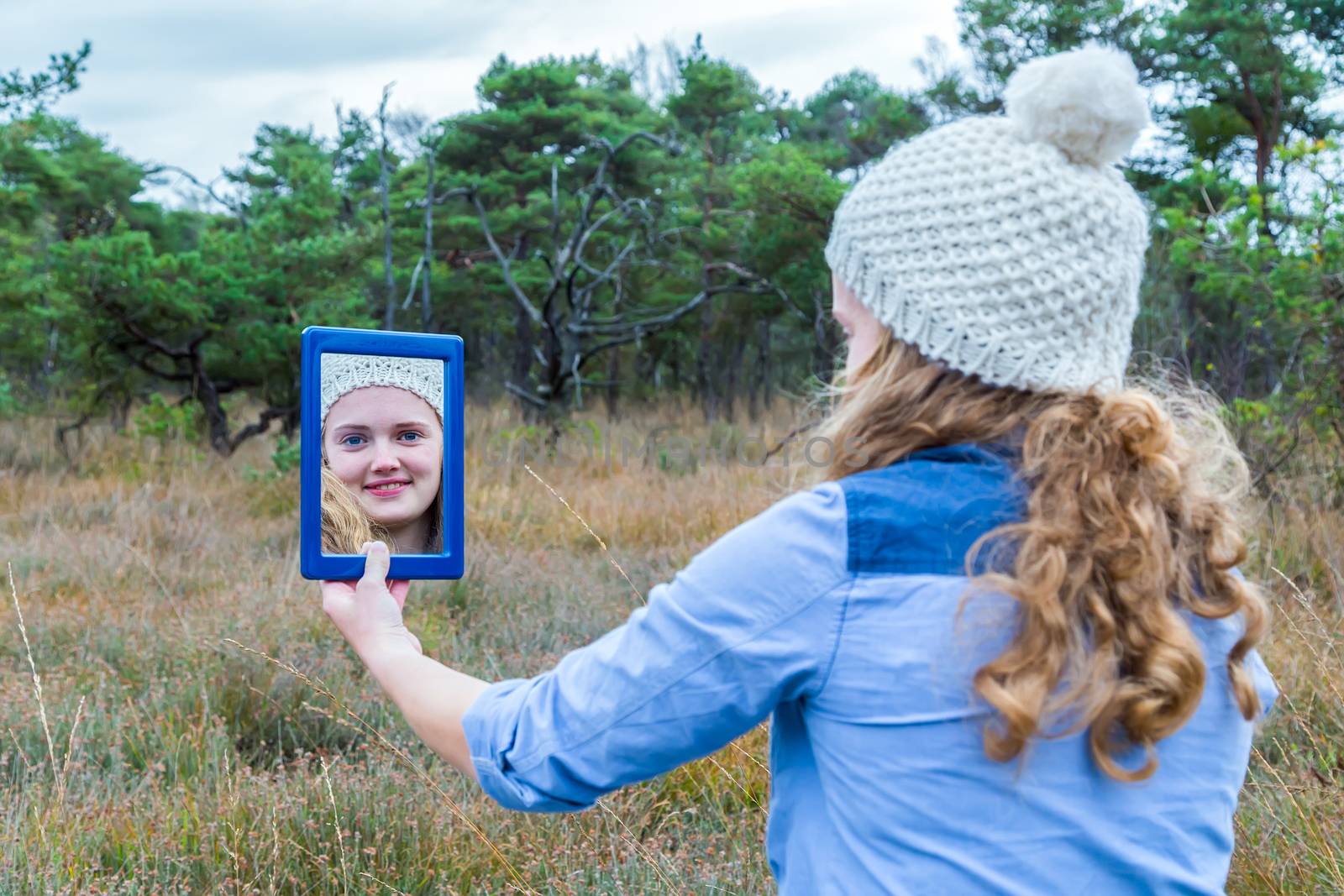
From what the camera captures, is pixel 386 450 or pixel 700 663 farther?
pixel 386 450

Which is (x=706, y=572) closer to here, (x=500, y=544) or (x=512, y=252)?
(x=500, y=544)

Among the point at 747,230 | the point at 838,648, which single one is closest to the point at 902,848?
the point at 838,648

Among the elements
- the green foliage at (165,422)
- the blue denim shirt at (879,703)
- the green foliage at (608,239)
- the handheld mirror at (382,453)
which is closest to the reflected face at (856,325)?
the blue denim shirt at (879,703)

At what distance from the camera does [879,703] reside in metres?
1.06

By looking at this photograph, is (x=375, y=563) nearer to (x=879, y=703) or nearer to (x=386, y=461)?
(x=386, y=461)

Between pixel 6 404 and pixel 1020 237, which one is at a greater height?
pixel 1020 237

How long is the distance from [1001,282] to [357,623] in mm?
840

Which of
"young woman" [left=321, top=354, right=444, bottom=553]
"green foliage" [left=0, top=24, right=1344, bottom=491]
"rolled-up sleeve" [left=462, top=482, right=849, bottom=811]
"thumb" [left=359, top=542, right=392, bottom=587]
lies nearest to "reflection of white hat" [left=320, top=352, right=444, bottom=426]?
"young woman" [left=321, top=354, right=444, bottom=553]

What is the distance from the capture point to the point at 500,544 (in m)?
6.58

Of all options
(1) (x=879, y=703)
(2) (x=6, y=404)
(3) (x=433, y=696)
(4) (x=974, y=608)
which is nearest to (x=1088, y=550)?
(4) (x=974, y=608)

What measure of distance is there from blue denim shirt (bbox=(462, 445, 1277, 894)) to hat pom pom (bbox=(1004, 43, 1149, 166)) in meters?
0.34

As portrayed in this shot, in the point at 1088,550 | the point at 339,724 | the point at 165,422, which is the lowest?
the point at 339,724

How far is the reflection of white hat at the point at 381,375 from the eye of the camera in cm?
142

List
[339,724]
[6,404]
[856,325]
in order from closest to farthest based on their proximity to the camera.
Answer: [856,325], [339,724], [6,404]
